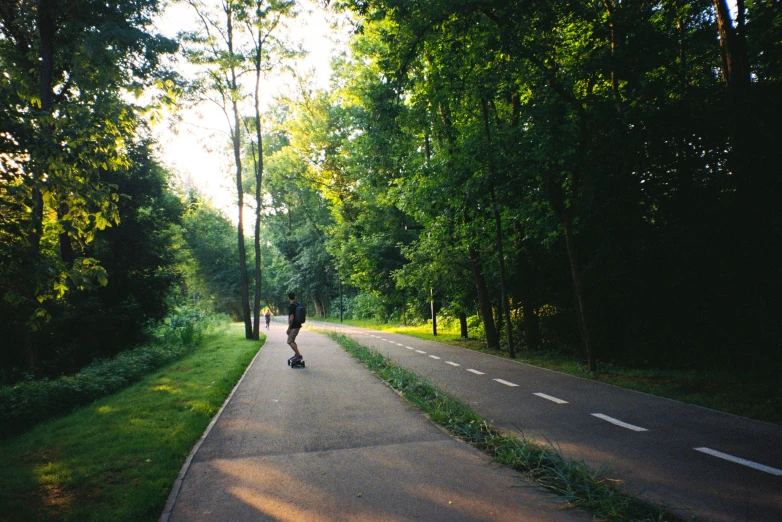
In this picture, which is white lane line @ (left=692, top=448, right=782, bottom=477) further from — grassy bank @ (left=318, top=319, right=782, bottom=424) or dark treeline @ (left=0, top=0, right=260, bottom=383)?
dark treeline @ (left=0, top=0, right=260, bottom=383)

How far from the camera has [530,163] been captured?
36.7ft

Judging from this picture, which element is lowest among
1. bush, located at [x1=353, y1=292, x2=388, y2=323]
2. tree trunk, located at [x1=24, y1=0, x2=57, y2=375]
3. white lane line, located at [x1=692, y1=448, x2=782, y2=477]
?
white lane line, located at [x1=692, y1=448, x2=782, y2=477]

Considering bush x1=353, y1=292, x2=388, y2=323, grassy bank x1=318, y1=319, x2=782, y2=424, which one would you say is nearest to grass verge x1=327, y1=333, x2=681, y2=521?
grassy bank x1=318, y1=319, x2=782, y2=424

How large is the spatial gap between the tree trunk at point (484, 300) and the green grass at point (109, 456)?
32.0 feet

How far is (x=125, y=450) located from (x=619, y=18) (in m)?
11.9

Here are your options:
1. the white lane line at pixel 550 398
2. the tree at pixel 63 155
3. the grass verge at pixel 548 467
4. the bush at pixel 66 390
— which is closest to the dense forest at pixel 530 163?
the tree at pixel 63 155

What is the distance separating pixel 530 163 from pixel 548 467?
26.7ft

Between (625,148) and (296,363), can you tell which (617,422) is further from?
(296,363)

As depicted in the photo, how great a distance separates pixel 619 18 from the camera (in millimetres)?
9594

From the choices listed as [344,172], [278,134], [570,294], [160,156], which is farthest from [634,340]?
[278,134]

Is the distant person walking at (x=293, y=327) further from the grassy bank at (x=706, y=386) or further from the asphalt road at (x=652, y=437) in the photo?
the grassy bank at (x=706, y=386)

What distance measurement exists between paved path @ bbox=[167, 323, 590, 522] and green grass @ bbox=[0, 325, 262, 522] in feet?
1.07

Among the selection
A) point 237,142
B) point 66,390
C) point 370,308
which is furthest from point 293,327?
point 370,308

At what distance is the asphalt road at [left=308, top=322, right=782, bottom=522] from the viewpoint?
13.2 ft
